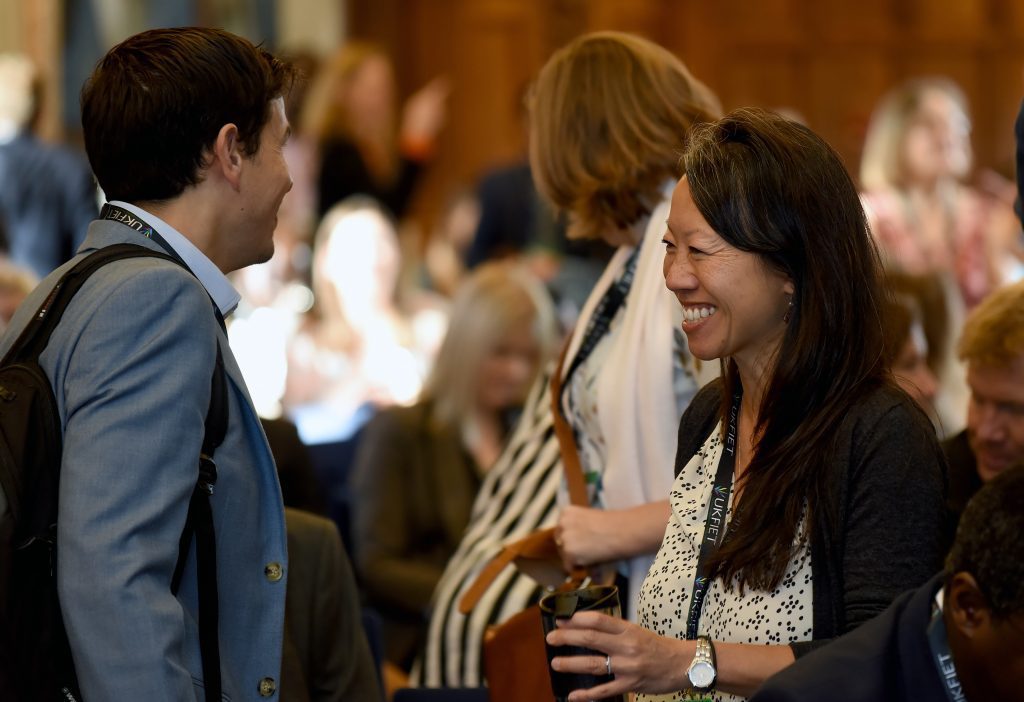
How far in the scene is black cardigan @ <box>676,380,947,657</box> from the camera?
1892 millimetres

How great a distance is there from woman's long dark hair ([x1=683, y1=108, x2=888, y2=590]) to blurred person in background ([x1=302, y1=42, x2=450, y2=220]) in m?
5.51

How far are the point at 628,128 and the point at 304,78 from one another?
0.67 m

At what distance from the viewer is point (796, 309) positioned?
2031 mm

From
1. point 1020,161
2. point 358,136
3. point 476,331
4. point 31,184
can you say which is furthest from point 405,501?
point 358,136

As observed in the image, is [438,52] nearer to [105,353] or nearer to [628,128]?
[628,128]

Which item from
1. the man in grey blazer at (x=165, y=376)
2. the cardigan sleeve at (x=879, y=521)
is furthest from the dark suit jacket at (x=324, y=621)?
the cardigan sleeve at (x=879, y=521)

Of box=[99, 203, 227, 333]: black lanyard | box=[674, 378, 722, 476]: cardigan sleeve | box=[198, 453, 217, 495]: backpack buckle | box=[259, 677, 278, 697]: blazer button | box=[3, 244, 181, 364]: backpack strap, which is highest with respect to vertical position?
box=[99, 203, 227, 333]: black lanyard

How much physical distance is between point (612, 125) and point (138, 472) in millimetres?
1210

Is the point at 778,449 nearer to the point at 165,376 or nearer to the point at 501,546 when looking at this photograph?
the point at 165,376

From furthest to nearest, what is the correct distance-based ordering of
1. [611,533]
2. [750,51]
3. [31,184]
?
1. [750,51]
2. [31,184]
3. [611,533]

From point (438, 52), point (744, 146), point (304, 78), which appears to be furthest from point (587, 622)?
point (438, 52)

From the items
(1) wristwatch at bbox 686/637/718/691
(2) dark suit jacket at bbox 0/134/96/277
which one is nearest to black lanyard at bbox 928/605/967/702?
(1) wristwatch at bbox 686/637/718/691

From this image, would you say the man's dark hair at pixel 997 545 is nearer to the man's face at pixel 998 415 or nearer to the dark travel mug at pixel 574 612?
the dark travel mug at pixel 574 612

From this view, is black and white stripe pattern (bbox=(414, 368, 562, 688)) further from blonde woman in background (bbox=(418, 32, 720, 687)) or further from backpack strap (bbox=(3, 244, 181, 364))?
backpack strap (bbox=(3, 244, 181, 364))
